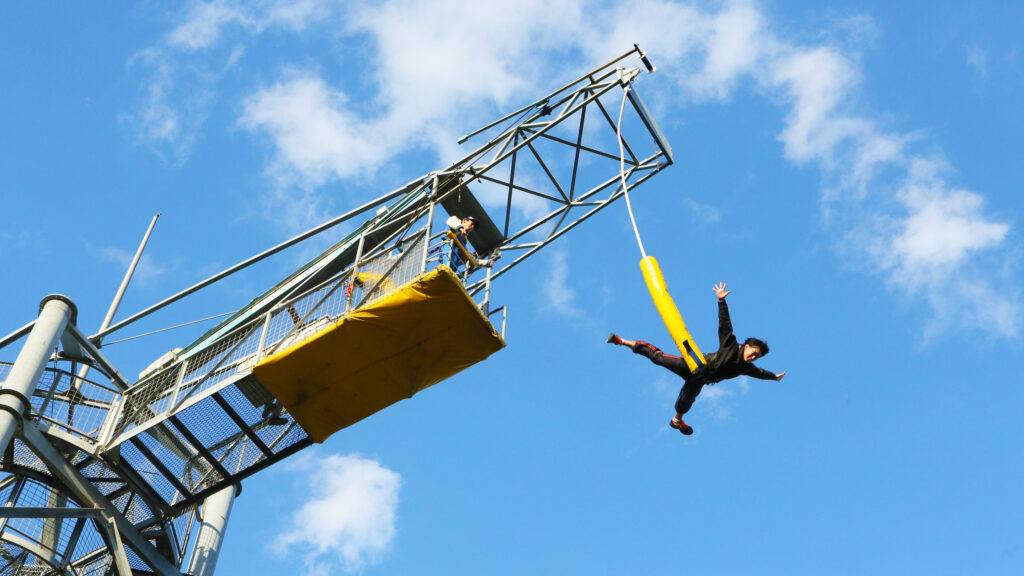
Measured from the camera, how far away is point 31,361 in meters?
15.7

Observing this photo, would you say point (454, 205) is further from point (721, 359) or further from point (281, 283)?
point (721, 359)

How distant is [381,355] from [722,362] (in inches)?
198

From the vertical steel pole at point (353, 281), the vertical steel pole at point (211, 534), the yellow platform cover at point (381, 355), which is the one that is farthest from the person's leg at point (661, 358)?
the vertical steel pole at point (211, 534)

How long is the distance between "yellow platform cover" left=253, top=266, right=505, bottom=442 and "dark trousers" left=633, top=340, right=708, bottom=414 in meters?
2.50

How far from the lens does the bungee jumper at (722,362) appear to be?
13805mm

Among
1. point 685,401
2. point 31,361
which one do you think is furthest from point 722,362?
point 31,361

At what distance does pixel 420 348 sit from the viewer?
1606 cm

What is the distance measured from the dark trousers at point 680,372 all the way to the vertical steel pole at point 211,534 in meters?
8.23

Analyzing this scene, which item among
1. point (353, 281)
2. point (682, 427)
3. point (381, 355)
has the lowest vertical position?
point (682, 427)

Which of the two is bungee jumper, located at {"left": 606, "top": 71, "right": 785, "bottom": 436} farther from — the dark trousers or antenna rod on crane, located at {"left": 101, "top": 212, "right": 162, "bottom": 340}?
antenna rod on crane, located at {"left": 101, "top": 212, "right": 162, "bottom": 340}

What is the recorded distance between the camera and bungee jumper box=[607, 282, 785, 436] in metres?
13.8

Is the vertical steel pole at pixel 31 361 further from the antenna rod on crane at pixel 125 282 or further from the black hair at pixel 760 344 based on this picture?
the black hair at pixel 760 344

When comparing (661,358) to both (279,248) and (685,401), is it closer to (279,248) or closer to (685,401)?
(685,401)

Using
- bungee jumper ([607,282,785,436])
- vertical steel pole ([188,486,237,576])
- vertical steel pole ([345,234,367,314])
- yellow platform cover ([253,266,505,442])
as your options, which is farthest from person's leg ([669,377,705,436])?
vertical steel pole ([188,486,237,576])
